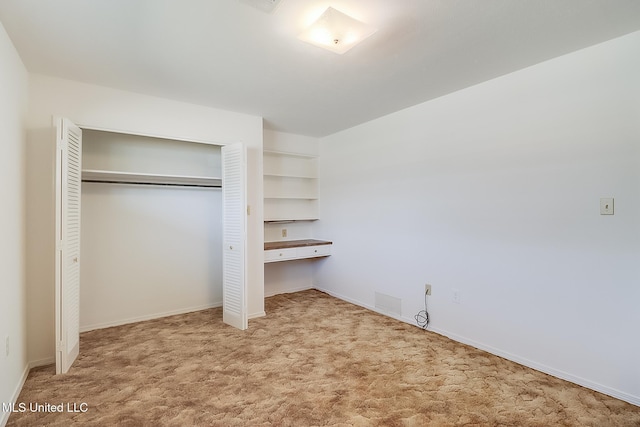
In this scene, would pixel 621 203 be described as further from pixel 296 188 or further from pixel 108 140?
pixel 108 140

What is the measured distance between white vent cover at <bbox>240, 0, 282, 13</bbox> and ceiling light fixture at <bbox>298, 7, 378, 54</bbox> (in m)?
0.25

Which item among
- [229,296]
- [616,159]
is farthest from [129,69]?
[616,159]

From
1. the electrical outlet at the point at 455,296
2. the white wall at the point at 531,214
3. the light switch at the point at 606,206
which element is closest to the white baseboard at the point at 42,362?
the white wall at the point at 531,214

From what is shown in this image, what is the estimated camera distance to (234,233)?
3.43 metres

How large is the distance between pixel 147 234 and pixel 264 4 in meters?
2.98

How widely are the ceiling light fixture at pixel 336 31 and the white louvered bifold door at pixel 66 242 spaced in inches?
79.3

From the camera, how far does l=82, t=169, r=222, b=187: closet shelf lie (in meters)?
3.18

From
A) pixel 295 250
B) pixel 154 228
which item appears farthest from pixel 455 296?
pixel 154 228

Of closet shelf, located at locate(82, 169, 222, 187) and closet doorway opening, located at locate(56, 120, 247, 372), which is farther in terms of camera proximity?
closet doorway opening, located at locate(56, 120, 247, 372)

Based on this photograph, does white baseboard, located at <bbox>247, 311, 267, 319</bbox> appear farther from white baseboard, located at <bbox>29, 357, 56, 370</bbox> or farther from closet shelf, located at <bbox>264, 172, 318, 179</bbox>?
closet shelf, located at <bbox>264, 172, 318, 179</bbox>

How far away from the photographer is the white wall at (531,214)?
2115mm

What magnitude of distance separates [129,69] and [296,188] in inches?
110

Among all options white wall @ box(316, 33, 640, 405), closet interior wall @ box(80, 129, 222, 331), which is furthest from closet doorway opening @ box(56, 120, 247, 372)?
white wall @ box(316, 33, 640, 405)

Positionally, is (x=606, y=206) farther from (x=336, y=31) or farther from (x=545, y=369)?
(x=336, y=31)
